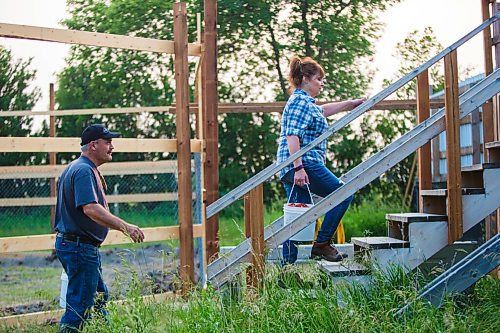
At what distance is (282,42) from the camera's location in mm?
15609

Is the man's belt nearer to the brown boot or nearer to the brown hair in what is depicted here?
the brown boot

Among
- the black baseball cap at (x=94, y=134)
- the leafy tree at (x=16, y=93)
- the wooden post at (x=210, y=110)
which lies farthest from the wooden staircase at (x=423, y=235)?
the leafy tree at (x=16, y=93)

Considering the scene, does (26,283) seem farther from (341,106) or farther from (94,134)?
(341,106)

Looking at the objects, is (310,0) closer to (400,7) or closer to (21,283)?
(400,7)

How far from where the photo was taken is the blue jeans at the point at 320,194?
5664 mm

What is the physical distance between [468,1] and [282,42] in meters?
3.42

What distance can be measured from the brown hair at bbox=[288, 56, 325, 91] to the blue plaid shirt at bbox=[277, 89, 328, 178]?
0.27ft

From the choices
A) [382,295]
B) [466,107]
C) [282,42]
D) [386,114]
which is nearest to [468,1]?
[386,114]

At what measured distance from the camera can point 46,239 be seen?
21.4ft

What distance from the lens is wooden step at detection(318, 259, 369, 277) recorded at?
5.37 metres

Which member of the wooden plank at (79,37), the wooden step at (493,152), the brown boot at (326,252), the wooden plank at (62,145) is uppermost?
the wooden plank at (79,37)

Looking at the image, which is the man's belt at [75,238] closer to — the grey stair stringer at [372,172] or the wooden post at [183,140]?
the grey stair stringer at [372,172]

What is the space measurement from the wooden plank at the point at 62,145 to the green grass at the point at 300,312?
1.93 m

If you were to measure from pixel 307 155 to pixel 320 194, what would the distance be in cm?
29
